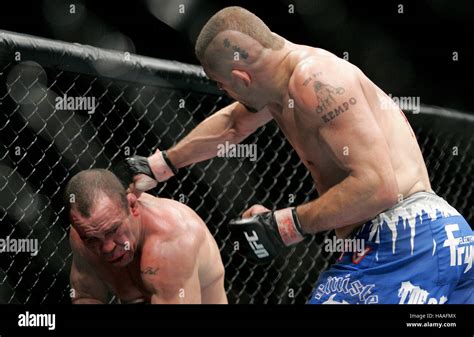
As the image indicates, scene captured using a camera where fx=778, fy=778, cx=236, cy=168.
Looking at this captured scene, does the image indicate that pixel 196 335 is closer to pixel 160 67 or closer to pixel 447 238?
pixel 447 238

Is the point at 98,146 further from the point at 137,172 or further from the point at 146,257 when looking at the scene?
the point at 146,257

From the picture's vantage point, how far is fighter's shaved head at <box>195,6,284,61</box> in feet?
6.55

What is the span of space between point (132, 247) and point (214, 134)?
1.56 ft

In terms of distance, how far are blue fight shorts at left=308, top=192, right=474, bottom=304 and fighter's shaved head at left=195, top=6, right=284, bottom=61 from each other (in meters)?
0.56

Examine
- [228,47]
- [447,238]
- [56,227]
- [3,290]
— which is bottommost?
[3,290]

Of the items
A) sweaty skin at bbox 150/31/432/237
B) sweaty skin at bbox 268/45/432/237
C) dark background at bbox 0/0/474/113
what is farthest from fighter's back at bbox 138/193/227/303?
dark background at bbox 0/0/474/113

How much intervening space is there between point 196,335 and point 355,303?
42 cm

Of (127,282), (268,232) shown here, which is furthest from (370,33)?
(268,232)

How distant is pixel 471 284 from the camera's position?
208cm

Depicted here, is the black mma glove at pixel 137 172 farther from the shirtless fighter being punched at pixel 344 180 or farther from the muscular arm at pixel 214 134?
the shirtless fighter being punched at pixel 344 180

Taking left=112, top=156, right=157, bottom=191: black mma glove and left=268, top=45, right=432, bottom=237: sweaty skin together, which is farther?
left=112, top=156, right=157, bottom=191: black mma glove

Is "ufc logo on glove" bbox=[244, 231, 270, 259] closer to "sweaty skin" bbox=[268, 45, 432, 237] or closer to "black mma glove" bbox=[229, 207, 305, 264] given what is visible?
"black mma glove" bbox=[229, 207, 305, 264]

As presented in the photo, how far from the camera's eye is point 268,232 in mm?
2006

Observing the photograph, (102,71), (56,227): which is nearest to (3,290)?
(56,227)
